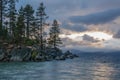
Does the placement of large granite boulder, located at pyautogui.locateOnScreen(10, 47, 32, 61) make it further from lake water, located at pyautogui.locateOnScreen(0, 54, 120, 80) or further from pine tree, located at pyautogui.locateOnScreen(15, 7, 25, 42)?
lake water, located at pyautogui.locateOnScreen(0, 54, 120, 80)

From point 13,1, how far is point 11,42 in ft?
66.9

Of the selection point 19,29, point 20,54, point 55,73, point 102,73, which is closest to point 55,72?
point 55,73

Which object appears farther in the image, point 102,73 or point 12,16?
point 12,16

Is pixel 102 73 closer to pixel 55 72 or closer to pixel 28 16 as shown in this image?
pixel 55 72

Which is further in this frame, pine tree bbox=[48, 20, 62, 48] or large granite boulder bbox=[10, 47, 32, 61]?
pine tree bbox=[48, 20, 62, 48]

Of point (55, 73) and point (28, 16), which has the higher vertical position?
point (28, 16)

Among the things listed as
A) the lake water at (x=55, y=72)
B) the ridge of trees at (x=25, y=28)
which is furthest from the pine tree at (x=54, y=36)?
the lake water at (x=55, y=72)

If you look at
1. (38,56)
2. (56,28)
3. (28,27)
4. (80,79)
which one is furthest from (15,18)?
(80,79)

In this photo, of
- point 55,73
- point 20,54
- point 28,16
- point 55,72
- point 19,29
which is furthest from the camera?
point 28,16

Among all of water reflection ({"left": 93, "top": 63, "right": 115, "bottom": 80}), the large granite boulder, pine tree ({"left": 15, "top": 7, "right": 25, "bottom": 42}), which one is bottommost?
water reflection ({"left": 93, "top": 63, "right": 115, "bottom": 80})

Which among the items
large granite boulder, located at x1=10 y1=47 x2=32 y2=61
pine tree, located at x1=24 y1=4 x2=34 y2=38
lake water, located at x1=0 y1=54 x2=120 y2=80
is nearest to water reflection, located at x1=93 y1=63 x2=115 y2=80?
lake water, located at x1=0 y1=54 x2=120 y2=80

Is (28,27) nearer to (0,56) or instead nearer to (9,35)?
(9,35)

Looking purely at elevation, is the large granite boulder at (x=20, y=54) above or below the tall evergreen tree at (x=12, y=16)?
below

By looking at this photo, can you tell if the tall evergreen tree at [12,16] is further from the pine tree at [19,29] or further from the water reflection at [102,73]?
the water reflection at [102,73]
